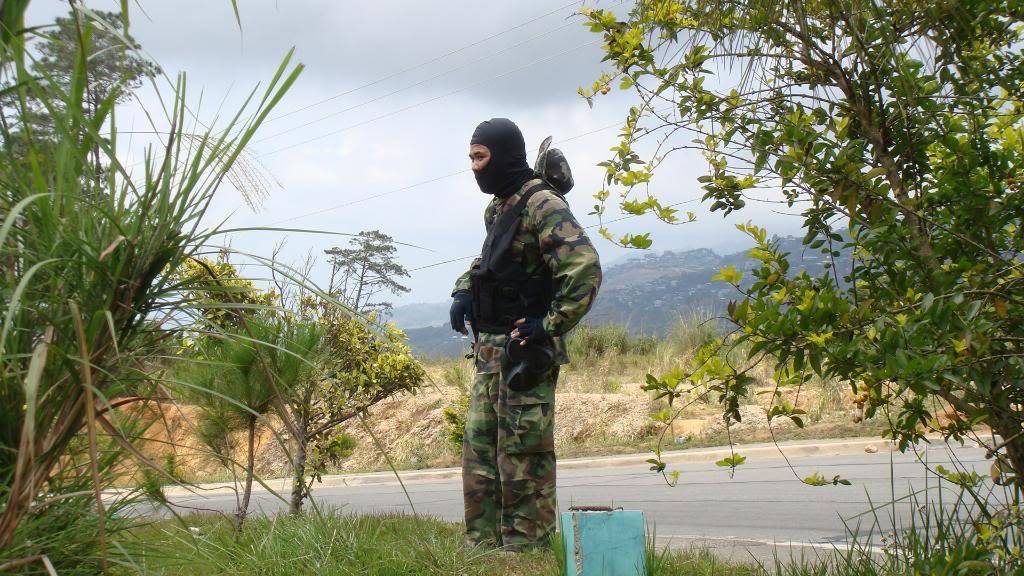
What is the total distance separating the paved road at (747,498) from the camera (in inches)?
228

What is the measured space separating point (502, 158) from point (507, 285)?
634 millimetres

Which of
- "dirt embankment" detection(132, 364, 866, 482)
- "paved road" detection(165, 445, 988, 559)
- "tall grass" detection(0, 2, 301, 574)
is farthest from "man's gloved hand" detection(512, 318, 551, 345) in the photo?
"dirt embankment" detection(132, 364, 866, 482)

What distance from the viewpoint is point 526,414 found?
4273 mm

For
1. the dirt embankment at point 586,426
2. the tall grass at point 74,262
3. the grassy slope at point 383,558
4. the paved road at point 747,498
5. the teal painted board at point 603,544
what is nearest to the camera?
the tall grass at point 74,262

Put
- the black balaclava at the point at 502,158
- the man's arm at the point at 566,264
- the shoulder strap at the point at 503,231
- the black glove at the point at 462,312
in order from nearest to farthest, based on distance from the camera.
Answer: the man's arm at the point at 566,264 < the shoulder strap at the point at 503,231 < the black balaclava at the point at 502,158 < the black glove at the point at 462,312

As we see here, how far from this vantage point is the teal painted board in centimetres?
291

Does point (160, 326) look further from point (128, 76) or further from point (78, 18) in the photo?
point (78, 18)

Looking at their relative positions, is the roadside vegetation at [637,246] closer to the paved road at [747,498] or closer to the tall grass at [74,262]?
the tall grass at [74,262]

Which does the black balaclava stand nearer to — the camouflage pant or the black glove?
the black glove

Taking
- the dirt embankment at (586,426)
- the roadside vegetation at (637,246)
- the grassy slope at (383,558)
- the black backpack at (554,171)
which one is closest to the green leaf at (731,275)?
the roadside vegetation at (637,246)

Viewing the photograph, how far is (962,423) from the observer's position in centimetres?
279

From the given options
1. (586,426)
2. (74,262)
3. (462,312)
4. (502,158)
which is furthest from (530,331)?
(586,426)

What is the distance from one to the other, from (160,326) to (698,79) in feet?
6.58

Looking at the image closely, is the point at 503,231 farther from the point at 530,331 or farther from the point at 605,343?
the point at 605,343
